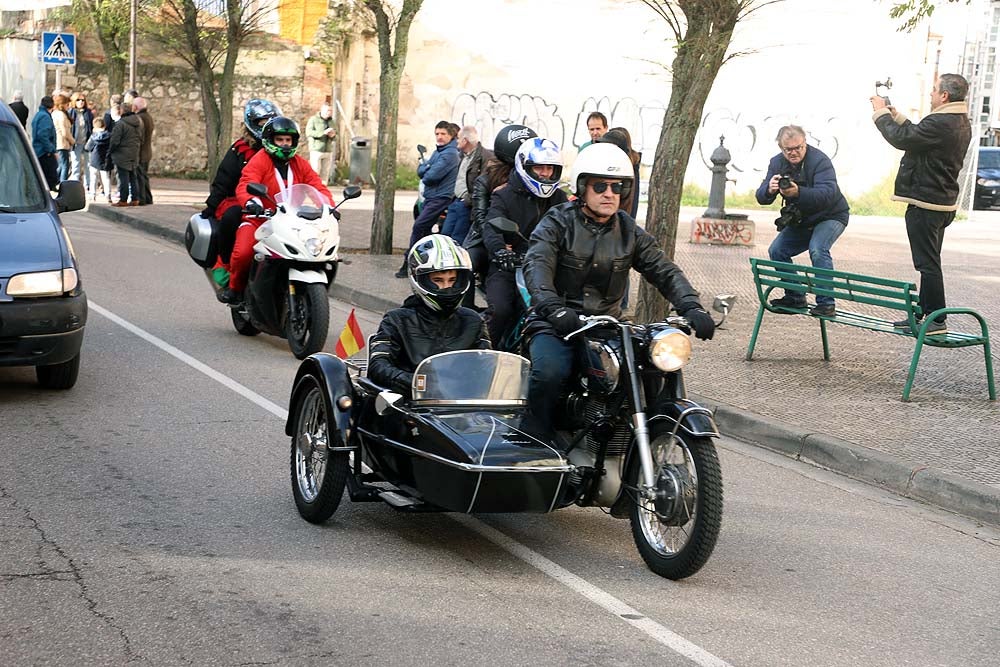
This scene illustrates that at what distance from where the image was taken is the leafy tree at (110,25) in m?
30.6

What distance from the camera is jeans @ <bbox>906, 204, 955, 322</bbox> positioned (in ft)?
36.2

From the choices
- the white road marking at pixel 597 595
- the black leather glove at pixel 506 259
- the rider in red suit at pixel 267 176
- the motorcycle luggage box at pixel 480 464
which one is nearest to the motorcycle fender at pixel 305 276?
the rider in red suit at pixel 267 176

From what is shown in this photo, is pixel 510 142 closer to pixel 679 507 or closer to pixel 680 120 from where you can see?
pixel 680 120

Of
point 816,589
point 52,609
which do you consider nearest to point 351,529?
point 52,609

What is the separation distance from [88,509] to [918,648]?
360 cm

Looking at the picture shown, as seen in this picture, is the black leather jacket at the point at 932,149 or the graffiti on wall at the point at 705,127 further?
the graffiti on wall at the point at 705,127

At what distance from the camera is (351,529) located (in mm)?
6250

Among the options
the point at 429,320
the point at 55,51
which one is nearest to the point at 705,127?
the point at 55,51

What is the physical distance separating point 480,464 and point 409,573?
1.75 feet

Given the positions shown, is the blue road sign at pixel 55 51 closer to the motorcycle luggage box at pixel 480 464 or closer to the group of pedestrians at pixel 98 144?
the group of pedestrians at pixel 98 144

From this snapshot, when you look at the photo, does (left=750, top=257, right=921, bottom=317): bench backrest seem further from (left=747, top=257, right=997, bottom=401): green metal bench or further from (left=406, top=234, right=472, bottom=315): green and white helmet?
(left=406, top=234, right=472, bottom=315): green and white helmet

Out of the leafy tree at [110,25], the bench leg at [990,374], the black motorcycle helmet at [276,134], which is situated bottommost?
the bench leg at [990,374]

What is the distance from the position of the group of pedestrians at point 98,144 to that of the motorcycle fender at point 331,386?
17.9m

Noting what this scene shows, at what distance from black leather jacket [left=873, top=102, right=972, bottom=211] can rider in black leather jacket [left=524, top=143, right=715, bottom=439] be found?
5.09 metres
